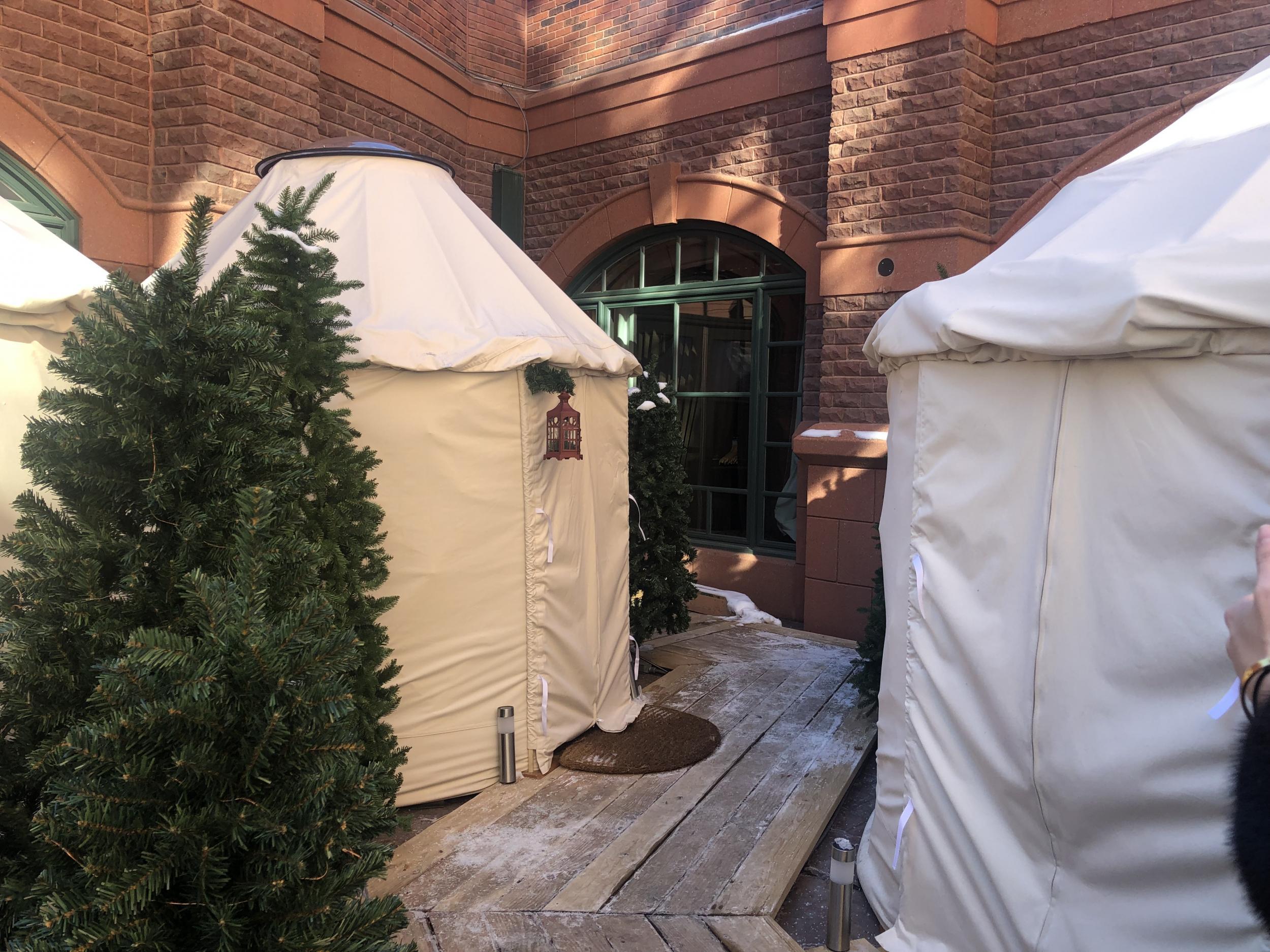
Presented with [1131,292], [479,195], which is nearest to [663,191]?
[479,195]

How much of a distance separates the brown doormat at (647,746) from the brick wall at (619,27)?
556 cm

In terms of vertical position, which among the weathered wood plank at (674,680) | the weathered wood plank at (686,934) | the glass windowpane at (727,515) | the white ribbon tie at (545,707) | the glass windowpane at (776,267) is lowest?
the weathered wood plank at (674,680)

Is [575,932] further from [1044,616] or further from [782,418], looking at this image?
[782,418]

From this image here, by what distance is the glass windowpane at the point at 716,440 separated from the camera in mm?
7691

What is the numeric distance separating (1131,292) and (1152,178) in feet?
2.63

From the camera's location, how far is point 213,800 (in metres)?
1.73

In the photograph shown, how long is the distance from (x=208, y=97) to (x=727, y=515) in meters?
4.96

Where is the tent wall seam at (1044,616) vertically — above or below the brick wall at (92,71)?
below

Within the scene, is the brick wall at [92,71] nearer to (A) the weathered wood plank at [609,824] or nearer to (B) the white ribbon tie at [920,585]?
(A) the weathered wood plank at [609,824]

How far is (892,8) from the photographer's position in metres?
6.01

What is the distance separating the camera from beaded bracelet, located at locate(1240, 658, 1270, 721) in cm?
121

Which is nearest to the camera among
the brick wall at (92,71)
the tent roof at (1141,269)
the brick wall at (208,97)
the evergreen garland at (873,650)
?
the tent roof at (1141,269)

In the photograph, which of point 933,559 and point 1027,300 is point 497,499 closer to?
point 933,559

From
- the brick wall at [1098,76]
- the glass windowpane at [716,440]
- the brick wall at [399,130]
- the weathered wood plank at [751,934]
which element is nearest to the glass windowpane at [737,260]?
the glass windowpane at [716,440]
